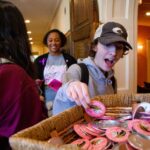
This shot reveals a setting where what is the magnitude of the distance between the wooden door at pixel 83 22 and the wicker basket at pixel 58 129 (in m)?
1.52

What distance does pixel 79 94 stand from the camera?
0.59 m

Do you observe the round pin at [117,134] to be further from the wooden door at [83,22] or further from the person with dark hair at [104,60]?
the wooden door at [83,22]

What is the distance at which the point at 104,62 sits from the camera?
1.08m

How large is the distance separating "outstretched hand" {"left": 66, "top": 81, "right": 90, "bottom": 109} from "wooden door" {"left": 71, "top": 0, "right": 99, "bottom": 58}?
1.64 m

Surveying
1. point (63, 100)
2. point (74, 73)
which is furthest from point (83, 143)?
point (74, 73)

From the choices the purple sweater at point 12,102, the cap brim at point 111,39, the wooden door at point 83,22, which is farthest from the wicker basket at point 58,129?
the wooden door at point 83,22

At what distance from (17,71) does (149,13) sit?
5746 mm

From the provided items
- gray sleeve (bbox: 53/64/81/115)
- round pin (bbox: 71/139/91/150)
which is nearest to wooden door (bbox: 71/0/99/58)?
gray sleeve (bbox: 53/64/81/115)

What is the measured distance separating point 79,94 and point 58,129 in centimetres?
10

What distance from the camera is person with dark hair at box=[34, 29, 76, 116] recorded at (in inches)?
91.0

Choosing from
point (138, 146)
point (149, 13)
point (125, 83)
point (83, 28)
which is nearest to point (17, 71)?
point (138, 146)

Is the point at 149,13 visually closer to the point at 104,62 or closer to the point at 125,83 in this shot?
the point at 125,83

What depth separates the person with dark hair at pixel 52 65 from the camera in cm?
231

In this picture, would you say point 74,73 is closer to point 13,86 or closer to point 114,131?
point 13,86
